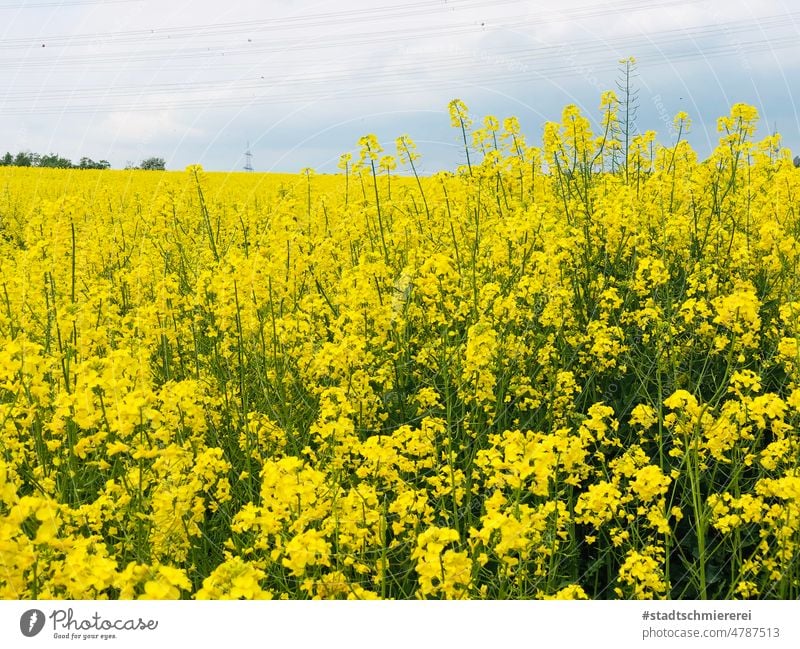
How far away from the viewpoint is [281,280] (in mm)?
4180

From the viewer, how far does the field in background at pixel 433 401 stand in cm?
255

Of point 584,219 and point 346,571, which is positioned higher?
point 584,219

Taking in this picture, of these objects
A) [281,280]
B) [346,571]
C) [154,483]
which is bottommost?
[346,571]

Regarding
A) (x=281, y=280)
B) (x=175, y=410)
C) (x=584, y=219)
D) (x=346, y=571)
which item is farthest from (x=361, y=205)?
(x=346, y=571)

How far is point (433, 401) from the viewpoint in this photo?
11.9ft

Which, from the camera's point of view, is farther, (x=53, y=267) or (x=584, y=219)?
(x=584, y=219)

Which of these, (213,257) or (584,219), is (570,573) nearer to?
(584,219)

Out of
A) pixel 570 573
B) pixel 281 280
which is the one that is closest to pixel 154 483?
pixel 281 280

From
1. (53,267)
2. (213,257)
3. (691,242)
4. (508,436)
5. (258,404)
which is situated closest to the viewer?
(508,436)

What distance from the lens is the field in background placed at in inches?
100

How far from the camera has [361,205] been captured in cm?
654
